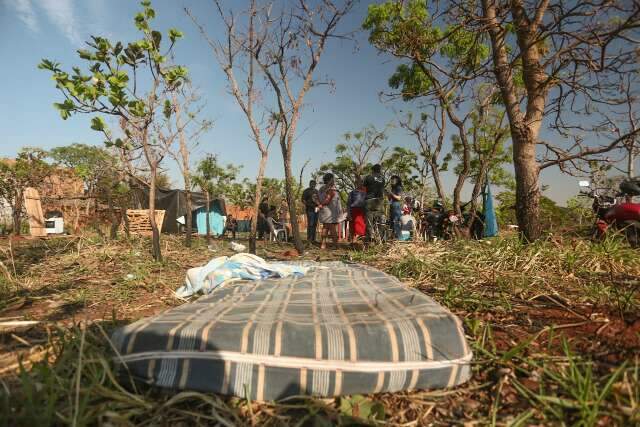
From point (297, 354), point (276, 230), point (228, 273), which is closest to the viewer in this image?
point (297, 354)

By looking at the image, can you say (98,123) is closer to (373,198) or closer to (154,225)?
(154,225)

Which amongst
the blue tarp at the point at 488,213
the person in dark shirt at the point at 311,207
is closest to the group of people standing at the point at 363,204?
the person in dark shirt at the point at 311,207

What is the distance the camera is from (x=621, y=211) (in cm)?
460

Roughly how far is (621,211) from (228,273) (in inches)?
215

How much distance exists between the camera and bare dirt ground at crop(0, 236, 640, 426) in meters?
1.10

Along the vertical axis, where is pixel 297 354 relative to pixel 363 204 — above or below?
below

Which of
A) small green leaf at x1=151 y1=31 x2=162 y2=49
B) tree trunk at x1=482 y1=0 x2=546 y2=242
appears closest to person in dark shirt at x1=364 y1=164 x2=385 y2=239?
tree trunk at x1=482 y1=0 x2=546 y2=242

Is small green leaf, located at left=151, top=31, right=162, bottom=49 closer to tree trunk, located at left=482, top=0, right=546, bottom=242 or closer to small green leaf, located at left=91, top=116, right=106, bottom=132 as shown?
small green leaf, located at left=91, top=116, right=106, bottom=132

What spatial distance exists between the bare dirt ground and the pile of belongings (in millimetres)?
280

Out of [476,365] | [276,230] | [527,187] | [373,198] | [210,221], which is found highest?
[373,198]

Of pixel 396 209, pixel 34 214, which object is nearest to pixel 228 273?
pixel 396 209

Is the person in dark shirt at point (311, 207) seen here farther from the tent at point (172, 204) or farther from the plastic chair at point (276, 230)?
the tent at point (172, 204)

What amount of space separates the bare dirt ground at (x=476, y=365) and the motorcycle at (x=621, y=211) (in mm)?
2046

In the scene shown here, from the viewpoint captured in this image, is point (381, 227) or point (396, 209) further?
point (396, 209)
